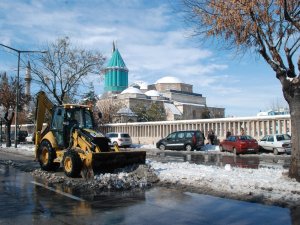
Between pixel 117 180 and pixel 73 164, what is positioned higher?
pixel 73 164

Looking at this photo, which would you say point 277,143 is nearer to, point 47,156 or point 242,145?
point 242,145

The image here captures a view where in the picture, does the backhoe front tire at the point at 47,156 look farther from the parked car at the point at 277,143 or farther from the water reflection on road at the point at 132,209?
the parked car at the point at 277,143

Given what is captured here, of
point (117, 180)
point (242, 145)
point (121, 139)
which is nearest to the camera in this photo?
point (117, 180)

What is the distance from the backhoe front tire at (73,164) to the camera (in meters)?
13.8

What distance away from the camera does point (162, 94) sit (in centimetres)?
11562

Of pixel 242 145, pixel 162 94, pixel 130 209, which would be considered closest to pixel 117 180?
pixel 130 209

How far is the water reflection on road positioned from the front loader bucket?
1.86 metres

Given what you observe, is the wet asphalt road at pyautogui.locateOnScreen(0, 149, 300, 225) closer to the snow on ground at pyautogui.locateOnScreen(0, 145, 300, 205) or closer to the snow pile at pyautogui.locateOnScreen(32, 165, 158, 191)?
the snow pile at pyautogui.locateOnScreen(32, 165, 158, 191)

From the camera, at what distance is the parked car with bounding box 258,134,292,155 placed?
3022 centimetres

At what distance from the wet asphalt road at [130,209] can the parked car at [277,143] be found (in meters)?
20.4

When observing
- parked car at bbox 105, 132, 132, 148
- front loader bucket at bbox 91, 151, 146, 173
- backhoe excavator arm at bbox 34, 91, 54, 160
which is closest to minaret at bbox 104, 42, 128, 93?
parked car at bbox 105, 132, 132, 148

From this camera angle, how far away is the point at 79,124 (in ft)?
53.4

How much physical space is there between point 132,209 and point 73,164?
4994mm

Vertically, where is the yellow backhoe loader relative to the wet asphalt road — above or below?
above
